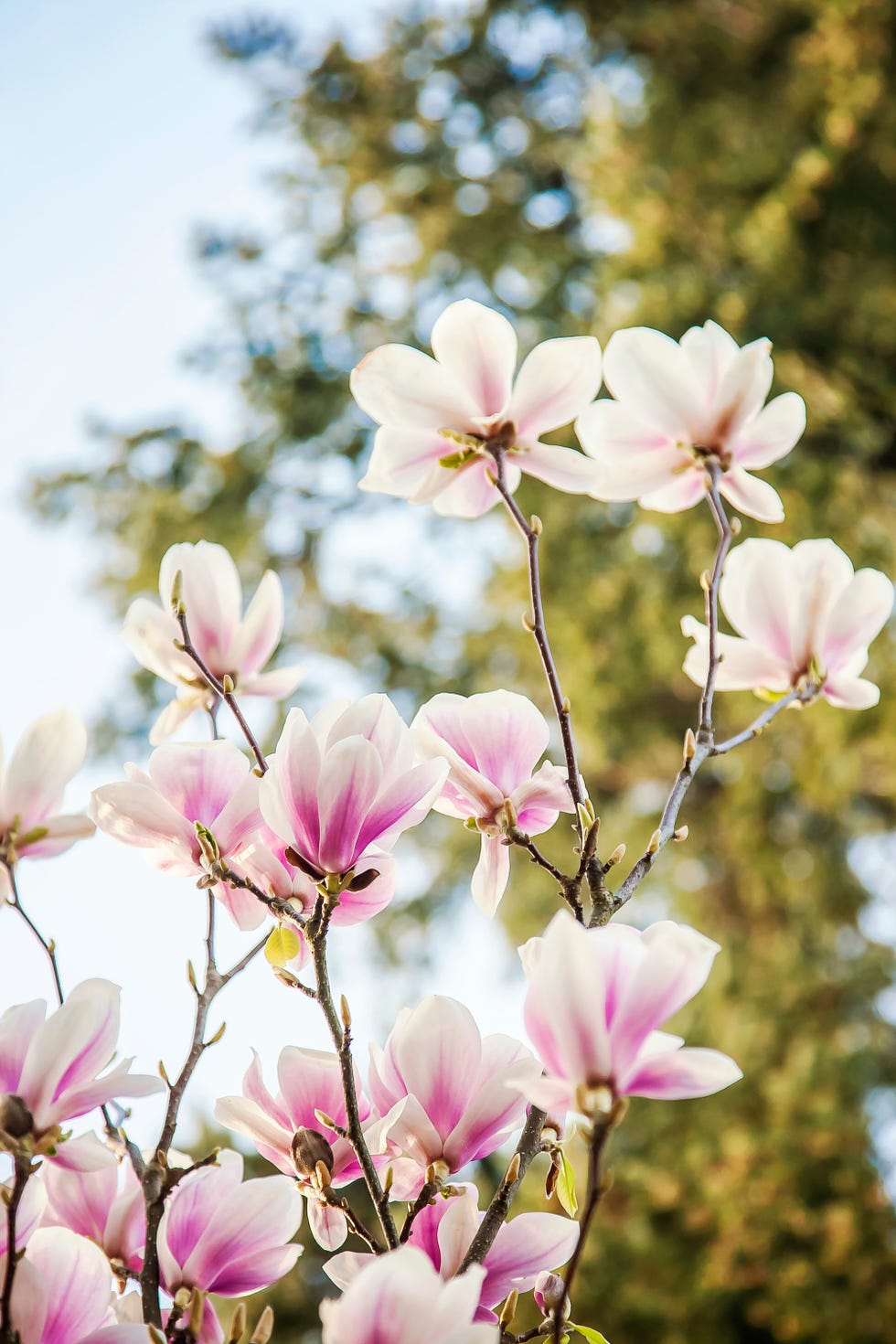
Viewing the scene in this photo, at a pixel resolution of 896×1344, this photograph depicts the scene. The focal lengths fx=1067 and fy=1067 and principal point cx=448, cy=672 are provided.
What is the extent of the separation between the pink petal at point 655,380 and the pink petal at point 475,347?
54 millimetres

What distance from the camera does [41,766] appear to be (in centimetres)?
50

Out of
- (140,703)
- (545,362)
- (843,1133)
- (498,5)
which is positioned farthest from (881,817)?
(545,362)

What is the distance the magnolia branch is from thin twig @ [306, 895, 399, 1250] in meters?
0.06

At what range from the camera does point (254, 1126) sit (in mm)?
458

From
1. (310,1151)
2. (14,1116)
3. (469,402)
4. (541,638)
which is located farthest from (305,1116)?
(469,402)

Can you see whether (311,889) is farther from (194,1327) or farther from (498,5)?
(498,5)

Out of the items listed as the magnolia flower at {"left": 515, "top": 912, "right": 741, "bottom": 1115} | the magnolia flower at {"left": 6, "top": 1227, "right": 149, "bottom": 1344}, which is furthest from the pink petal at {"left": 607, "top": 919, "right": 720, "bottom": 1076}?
the magnolia flower at {"left": 6, "top": 1227, "right": 149, "bottom": 1344}

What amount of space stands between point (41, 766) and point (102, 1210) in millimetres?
198

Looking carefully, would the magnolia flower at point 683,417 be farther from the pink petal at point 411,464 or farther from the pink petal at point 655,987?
the pink petal at point 655,987

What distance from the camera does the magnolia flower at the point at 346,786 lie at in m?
0.41

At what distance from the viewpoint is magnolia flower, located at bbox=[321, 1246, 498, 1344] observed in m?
0.30

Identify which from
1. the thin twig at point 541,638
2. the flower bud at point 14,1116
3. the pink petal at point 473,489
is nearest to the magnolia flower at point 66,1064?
the flower bud at point 14,1116

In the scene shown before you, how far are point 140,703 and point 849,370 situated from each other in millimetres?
2654

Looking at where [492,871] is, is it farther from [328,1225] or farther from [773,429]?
[773,429]
